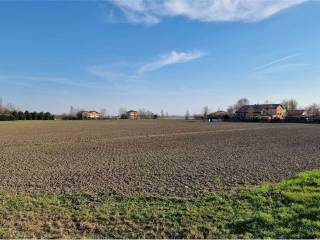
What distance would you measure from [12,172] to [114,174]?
13.9 feet

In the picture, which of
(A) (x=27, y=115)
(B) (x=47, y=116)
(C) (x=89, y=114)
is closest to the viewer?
(A) (x=27, y=115)

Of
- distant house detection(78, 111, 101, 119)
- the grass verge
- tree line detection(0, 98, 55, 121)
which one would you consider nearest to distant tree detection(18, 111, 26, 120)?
tree line detection(0, 98, 55, 121)

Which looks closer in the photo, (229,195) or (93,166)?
(229,195)

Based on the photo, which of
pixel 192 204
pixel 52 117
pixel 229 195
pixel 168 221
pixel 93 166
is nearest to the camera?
pixel 168 221

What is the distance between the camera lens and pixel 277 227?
5418 millimetres

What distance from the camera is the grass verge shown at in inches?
211

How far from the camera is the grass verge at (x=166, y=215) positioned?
17.5 ft

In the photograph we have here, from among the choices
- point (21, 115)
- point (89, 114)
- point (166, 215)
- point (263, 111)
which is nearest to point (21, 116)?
point (21, 115)

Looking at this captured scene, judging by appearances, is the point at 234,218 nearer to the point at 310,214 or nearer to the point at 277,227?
the point at 277,227

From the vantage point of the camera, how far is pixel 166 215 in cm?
632

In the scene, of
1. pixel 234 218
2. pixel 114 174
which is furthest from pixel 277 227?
pixel 114 174

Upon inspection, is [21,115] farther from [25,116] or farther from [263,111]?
[263,111]

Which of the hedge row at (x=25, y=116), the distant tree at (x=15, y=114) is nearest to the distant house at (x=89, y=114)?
the hedge row at (x=25, y=116)

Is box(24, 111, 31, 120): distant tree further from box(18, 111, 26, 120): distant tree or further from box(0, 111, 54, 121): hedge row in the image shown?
box(18, 111, 26, 120): distant tree
